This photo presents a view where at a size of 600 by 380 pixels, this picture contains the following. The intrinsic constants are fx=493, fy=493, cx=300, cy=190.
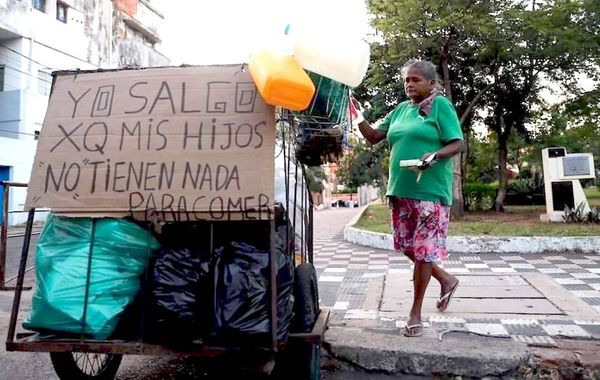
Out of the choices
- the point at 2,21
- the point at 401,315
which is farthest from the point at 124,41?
the point at 401,315

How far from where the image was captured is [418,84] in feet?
10.1

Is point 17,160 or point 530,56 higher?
point 530,56

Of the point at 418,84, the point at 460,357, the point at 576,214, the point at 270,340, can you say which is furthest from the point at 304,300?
the point at 576,214

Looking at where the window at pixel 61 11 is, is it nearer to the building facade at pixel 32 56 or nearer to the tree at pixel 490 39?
the building facade at pixel 32 56

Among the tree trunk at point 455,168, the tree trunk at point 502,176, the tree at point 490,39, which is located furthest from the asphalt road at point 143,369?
the tree trunk at point 502,176

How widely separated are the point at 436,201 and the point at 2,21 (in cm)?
1960

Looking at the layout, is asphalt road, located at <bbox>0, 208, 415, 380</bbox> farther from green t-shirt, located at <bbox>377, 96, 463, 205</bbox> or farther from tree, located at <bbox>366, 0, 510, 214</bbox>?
tree, located at <bbox>366, 0, 510, 214</bbox>

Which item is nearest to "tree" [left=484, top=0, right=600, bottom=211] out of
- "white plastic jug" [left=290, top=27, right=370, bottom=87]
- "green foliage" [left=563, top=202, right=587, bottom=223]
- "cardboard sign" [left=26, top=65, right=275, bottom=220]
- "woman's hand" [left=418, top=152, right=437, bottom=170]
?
"green foliage" [left=563, top=202, right=587, bottom=223]

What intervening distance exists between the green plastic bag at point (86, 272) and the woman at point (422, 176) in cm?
157

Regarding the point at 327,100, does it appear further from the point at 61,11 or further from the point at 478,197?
the point at 61,11

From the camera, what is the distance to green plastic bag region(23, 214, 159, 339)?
2.22 meters

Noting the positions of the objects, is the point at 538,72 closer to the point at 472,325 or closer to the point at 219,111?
the point at 472,325

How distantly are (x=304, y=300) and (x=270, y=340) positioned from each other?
0.42 metres

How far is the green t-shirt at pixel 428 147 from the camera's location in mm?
2996
